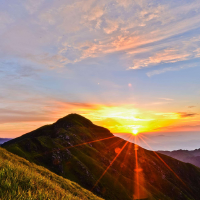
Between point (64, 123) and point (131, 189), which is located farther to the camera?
point (64, 123)

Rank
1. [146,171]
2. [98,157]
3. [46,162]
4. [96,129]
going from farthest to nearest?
1. [96,129]
2. [146,171]
3. [98,157]
4. [46,162]

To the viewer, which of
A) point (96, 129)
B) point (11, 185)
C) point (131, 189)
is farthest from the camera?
point (96, 129)

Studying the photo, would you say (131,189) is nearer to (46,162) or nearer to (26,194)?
(46,162)

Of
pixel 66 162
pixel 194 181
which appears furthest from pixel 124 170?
pixel 194 181

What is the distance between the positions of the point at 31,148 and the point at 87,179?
26.5 meters

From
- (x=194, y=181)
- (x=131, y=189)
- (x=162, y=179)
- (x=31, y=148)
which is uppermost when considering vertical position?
(x=31, y=148)

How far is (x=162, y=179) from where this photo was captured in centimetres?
12169

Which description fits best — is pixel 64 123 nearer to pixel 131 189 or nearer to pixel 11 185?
pixel 131 189

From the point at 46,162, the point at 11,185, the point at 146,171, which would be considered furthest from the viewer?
the point at 146,171

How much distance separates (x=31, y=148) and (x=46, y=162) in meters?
9.46

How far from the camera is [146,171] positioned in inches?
4700

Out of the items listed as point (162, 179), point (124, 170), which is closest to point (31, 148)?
point (124, 170)

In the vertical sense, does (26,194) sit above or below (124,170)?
above

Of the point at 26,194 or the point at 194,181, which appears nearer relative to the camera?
the point at 26,194
